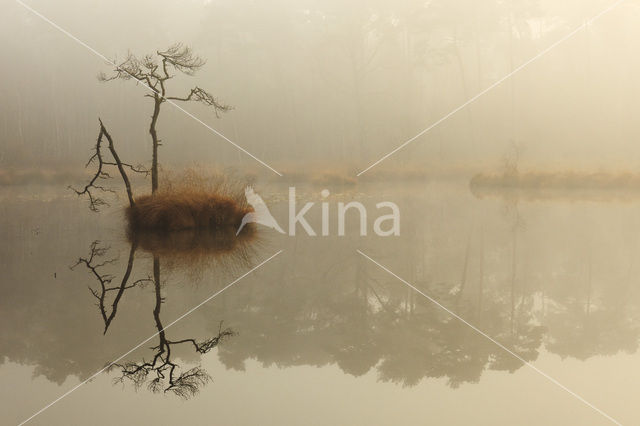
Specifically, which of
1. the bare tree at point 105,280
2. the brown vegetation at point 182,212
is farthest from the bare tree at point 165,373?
the brown vegetation at point 182,212

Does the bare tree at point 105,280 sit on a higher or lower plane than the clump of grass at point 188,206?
lower

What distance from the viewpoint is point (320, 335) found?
3043 millimetres

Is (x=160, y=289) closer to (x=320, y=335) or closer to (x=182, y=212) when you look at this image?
(x=320, y=335)

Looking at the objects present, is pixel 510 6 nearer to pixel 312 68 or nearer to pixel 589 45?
pixel 589 45

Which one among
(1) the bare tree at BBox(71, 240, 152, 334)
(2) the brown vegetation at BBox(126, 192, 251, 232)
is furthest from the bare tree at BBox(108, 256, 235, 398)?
(2) the brown vegetation at BBox(126, 192, 251, 232)

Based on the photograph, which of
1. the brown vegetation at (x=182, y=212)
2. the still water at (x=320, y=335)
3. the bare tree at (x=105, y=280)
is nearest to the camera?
the still water at (x=320, y=335)

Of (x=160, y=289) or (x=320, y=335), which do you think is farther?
(x=160, y=289)

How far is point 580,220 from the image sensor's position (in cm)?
949

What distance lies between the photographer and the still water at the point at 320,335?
7.06 feet

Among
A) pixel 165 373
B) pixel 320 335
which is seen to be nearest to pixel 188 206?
pixel 320 335

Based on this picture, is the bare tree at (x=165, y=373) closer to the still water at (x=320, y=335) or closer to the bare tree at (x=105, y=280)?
the still water at (x=320, y=335)

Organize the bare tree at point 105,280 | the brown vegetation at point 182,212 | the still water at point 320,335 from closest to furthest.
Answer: the still water at point 320,335, the bare tree at point 105,280, the brown vegetation at point 182,212

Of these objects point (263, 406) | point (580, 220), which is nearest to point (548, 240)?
point (580, 220)

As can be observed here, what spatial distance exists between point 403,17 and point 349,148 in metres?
7.59
